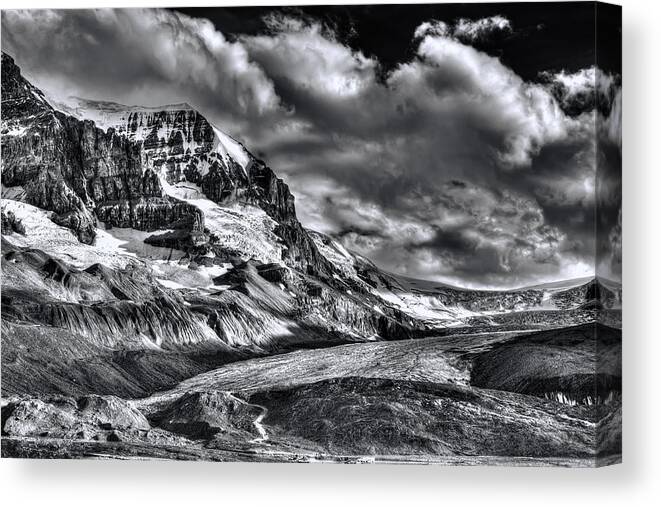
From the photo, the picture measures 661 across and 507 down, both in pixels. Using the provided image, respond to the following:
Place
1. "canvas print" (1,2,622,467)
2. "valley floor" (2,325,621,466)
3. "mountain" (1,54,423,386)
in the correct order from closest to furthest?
"valley floor" (2,325,621,466) < "canvas print" (1,2,622,467) < "mountain" (1,54,423,386)

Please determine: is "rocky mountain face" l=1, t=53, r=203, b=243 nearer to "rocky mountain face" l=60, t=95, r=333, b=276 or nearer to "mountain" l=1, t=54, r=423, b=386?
"mountain" l=1, t=54, r=423, b=386

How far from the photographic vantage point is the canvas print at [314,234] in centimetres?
1636

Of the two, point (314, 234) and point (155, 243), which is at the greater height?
point (314, 234)

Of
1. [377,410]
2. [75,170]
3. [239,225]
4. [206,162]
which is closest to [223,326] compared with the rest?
[239,225]

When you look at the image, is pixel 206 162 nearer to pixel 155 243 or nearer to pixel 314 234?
pixel 155 243

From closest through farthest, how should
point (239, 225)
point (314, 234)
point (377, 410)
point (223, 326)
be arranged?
point (377, 410) < point (314, 234) < point (223, 326) < point (239, 225)

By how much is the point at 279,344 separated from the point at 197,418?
173cm

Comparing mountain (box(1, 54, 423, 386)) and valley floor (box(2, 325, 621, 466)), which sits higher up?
mountain (box(1, 54, 423, 386))

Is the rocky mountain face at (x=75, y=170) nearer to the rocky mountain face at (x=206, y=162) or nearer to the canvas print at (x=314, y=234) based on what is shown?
the canvas print at (x=314, y=234)

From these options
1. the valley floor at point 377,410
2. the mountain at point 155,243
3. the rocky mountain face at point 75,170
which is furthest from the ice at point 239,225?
the valley floor at point 377,410

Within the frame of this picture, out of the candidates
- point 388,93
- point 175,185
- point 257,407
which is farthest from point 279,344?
point 388,93

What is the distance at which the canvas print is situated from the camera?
16359mm

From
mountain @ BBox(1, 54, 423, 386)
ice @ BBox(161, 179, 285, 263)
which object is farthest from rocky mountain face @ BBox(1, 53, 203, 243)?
ice @ BBox(161, 179, 285, 263)

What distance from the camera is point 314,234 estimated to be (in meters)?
17.6
